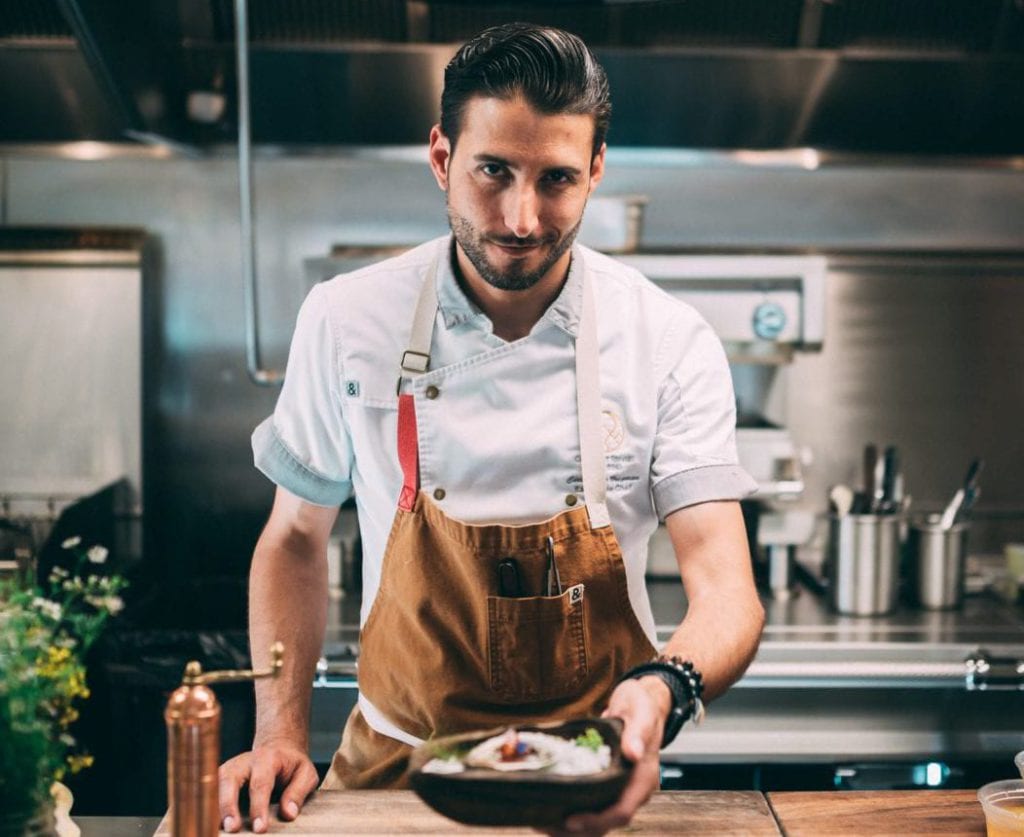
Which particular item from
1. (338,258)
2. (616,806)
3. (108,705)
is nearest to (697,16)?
(338,258)

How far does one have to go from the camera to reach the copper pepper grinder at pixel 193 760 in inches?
51.5

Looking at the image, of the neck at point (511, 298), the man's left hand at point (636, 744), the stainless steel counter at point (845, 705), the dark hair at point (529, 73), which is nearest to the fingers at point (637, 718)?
the man's left hand at point (636, 744)

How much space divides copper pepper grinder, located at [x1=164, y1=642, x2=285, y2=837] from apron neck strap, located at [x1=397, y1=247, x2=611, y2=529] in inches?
26.0

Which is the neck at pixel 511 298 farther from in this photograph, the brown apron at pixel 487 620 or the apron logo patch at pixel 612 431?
the apron logo patch at pixel 612 431

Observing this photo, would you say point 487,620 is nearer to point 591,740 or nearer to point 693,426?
point 693,426

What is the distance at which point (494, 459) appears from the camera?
6.41 feet

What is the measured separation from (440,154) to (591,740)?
94 centimetres

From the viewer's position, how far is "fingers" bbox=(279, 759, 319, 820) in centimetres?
159

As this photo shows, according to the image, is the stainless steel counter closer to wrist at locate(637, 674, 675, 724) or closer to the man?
the man

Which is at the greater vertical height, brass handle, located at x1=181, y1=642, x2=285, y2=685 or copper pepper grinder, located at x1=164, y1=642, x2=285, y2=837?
brass handle, located at x1=181, y1=642, x2=285, y2=685

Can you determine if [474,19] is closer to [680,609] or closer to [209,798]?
[680,609]

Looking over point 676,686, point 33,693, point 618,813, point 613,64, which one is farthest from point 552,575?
point 613,64

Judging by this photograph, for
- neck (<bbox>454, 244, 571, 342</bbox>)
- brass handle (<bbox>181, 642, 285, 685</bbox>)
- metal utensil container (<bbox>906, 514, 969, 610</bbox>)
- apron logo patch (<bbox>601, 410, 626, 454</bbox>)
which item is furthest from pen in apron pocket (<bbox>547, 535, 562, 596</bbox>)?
metal utensil container (<bbox>906, 514, 969, 610</bbox>)

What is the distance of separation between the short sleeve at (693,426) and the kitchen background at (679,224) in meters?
1.53
